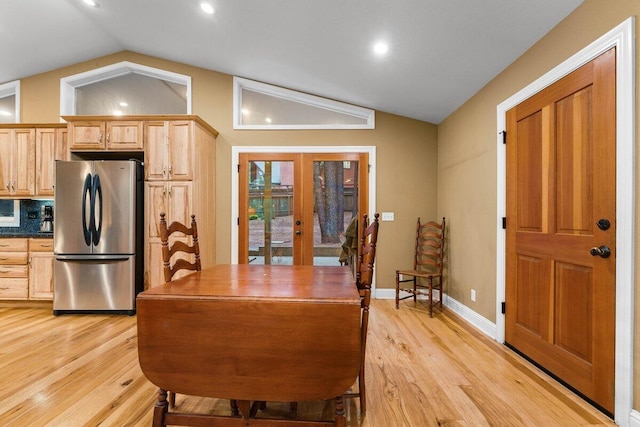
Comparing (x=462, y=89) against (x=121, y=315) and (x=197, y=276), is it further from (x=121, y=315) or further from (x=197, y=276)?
(x=121, y=315)

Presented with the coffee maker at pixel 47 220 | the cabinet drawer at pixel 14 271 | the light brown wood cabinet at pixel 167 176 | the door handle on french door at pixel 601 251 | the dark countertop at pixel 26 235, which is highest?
the light brown wood cabinet at pixel 167 176

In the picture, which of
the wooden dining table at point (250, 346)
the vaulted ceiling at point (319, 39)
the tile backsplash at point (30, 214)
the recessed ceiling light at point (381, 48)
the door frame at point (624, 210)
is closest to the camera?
the wooden dining table at point (250, 346)

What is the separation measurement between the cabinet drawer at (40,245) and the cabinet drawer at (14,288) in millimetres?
378

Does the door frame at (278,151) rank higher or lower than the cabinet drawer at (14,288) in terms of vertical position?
higher

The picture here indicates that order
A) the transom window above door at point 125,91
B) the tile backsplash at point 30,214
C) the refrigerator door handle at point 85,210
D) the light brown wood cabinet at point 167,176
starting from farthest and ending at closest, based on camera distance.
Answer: the transom window above door at point 125,91 < the tile backsplash at point 30,214 < the light brown wood cabinet at point 167,176 < the refrigerator door handle at point 85,210

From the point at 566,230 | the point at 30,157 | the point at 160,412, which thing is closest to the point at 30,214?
the point at 30,157

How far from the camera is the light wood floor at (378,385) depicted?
5.23ft

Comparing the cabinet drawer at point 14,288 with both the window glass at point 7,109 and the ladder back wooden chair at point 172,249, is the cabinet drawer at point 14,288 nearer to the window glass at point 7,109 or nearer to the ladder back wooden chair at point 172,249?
the window glass at point 7,109

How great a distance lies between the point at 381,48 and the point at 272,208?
222 cm

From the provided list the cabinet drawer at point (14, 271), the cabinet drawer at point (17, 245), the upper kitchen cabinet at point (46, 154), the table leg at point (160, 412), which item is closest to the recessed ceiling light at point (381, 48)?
the table leg at point (160, 412)

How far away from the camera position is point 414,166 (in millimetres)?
3984

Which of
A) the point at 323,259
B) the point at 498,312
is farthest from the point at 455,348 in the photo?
the point at 323,259

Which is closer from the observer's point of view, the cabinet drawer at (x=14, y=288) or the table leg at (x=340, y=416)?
the table leg at (x=340, y=416)

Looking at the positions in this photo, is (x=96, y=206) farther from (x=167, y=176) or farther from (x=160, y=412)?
(x=160, y=412)
